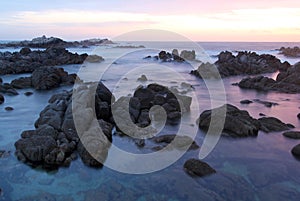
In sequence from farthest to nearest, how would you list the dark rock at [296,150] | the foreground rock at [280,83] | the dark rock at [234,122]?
1. the foreground rock at [280,83]
2. the dark rock at [234,122]
3. the dark rock at [296,150]

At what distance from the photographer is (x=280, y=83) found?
32.2 meters

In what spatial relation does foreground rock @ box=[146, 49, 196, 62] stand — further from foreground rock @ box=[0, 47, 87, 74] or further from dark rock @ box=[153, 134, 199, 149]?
dark rock @ box=[153, 134, 199, 149]

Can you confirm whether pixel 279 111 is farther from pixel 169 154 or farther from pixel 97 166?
pixel 97 166

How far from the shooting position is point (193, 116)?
20.7 m

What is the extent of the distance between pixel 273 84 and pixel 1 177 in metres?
28.4

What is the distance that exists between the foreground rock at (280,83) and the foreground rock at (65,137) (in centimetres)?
1990

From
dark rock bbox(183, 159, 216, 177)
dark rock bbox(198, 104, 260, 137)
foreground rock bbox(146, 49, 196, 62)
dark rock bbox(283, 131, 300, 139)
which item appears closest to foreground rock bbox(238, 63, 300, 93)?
dark rock bbox(198, 104, 260, 137)

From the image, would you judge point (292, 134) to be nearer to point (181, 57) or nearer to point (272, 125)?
point (272, 125)

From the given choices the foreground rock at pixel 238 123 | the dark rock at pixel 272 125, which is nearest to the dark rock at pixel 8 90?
the foreground rock at pixel 238 123

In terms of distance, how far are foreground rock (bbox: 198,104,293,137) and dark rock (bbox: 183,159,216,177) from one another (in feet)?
15.3

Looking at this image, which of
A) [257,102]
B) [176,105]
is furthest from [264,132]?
[257,102]

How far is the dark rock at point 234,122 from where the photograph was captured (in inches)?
674

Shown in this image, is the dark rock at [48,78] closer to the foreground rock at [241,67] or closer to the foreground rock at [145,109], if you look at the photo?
the foreground rock at [145,109]

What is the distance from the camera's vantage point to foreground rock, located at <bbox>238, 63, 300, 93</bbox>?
3089cm
